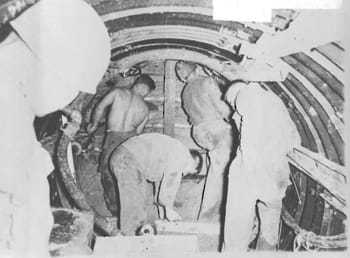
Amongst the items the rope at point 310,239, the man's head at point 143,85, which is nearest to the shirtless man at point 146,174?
the man's head at point 143,85

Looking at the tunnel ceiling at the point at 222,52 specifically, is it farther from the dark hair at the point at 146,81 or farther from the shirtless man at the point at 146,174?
the shirtless man at the point at 146,174

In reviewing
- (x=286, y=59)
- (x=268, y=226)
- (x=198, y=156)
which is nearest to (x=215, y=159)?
(x=198, y=156)

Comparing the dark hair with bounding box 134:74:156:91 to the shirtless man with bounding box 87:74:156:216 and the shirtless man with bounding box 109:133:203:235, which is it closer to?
the shirtless man with bounding box 87:74:156:216

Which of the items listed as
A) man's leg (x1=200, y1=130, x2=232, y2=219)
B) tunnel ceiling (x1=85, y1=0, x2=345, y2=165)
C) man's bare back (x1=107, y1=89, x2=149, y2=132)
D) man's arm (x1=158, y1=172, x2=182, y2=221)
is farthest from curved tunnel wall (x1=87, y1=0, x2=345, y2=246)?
man's arm (x1=158, y1=172, x2=182, y2=221)

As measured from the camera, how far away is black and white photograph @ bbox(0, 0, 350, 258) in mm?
1543

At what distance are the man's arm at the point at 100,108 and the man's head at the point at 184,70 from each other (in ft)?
0.65

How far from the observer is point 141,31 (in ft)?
5.27

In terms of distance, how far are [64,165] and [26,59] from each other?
0.33 meters

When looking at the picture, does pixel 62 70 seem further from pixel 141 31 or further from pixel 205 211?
pixel 205 211

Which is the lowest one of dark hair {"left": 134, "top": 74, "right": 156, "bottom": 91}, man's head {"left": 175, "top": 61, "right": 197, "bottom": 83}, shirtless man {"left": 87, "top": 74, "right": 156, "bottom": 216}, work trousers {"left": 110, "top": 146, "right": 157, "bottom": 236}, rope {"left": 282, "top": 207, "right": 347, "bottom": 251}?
rope {"left": 282, "top": 207, "right": 347, "bottom": 251}

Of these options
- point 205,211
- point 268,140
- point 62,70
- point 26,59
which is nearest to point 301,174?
point 268,140

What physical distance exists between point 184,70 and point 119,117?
24cm

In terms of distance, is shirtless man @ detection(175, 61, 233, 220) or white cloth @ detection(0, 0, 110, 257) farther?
shirtless man @ detection(175, 61, 233, 220)

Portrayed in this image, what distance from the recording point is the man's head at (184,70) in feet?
5.33
